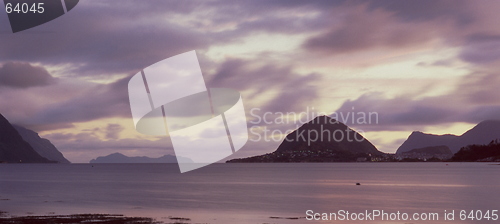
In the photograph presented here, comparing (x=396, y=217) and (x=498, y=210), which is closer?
(x=396, y=217)

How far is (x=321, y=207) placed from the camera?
201 feet

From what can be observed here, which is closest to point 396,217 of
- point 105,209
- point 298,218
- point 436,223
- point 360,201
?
point 436,223

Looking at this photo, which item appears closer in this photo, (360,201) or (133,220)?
(133,220)

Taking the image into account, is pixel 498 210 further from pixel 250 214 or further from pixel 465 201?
pixel 250 214

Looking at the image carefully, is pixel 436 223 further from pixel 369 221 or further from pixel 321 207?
pixel 321 207

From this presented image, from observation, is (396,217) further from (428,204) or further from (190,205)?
(190,205)

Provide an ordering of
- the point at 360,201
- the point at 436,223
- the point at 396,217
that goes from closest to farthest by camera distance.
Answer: the point at 436,223
the point at 396,217
the point at 360,201

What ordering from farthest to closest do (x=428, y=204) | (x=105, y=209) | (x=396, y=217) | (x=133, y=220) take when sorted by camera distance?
1. (x=428, y=204)
2. (x=105, y=209)
3. (x=396, y=217)
4. (x=133, y=220)

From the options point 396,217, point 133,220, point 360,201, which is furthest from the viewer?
point 360,201

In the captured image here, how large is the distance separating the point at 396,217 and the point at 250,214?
1469 centimetres

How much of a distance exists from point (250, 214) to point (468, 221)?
21156 millimetres

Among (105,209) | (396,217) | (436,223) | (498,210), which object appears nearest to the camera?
(436,223)

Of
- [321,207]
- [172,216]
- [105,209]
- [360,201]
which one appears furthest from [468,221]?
[105,209]

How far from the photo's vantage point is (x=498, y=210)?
58812 millimetres
